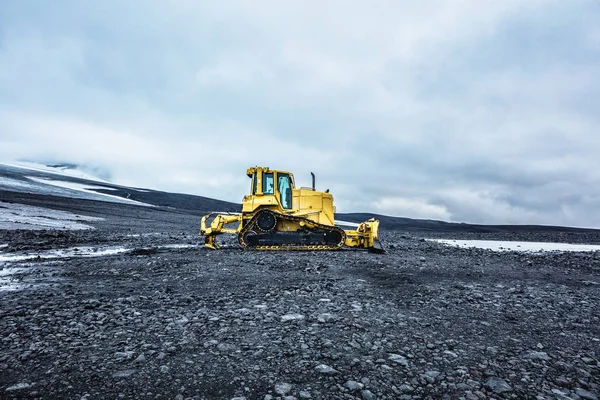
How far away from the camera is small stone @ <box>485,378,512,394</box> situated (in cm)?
397

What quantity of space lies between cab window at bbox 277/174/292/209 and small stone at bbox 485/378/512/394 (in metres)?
13.9

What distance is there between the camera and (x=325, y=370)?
4.34m

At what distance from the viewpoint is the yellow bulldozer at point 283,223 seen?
16.8 metres

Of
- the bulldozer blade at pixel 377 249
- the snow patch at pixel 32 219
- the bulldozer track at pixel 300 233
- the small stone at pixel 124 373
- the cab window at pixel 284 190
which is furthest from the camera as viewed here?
the snow patch at pixel 32 219

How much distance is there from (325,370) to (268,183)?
44.4ft

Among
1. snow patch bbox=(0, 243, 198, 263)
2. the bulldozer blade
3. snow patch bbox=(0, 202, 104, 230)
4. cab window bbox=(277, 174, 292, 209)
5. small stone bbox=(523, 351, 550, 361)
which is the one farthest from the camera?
snow patch bbox=(0, 202, 104, 230)

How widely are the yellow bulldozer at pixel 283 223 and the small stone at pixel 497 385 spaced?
42.4 ft

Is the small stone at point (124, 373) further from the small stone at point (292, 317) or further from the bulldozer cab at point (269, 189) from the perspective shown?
the bulldozer cab at point (269, 189)

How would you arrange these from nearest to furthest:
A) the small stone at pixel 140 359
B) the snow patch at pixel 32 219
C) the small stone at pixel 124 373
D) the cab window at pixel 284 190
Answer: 1. the small stone at pixel 124 373
2. the small stone at pixel 140 359
3. the cab window at pixel 284 190
4. the snow patch at pixel 32 219

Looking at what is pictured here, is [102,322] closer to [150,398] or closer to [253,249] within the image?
[150,398]

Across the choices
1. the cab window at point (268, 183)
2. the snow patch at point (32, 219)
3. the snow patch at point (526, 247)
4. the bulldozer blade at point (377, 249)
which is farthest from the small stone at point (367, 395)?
the snow patch at point (32, 219)

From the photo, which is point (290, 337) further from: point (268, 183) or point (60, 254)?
point (60, 254)

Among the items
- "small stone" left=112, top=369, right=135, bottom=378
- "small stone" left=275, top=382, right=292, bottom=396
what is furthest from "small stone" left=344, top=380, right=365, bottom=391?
"small stone" left=112, top=369, right=135, bottom=378

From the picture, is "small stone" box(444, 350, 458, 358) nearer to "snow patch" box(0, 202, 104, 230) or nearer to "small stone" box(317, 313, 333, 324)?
"small stone" box(317, 313, 333, 324)
